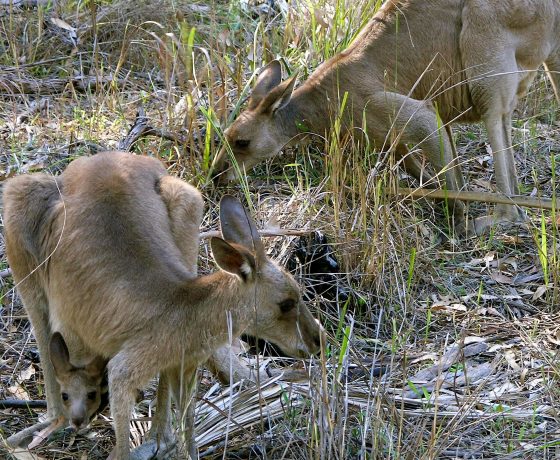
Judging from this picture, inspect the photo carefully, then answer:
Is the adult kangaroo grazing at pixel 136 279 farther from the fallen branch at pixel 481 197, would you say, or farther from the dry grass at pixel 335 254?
the fallen branch at pixel 481 197

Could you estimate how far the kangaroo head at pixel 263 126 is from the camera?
6.26 metres

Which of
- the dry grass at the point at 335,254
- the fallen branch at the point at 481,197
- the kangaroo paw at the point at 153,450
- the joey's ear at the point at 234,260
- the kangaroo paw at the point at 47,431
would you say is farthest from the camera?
the fallen branch at the point at 481,197

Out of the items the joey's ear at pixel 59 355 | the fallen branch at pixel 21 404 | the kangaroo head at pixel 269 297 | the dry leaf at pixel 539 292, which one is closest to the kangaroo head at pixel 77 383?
the joey's ear at pixel 59 355

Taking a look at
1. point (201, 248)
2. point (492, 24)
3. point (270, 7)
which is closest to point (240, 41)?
point (270, 7)

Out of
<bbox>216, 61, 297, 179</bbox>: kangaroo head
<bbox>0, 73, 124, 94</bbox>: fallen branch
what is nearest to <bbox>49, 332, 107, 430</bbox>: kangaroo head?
<bbox>216, 61, 297, 179</bbox>: kangaroo head

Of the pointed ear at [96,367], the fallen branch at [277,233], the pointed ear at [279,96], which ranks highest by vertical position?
the pointed ear at [279,96]

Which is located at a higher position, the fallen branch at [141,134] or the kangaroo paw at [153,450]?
the fallen branch at [141,134]

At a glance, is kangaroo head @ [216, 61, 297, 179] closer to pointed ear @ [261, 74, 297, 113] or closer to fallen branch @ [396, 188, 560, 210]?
pointed ear @ [261, 74, 297, 113]

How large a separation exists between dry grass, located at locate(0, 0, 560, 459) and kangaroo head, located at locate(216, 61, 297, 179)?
0.44 feet

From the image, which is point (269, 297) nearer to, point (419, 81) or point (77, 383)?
point (77, 383)

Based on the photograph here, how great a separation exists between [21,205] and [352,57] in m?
2.85

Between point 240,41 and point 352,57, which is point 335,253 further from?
point 240,41

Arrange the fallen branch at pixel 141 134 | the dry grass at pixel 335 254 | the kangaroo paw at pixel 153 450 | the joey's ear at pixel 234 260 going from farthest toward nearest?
Result: the fallen branch at pixel 141 134
the dry grass at pixel 335 254
the kangaroo paw at pixel 153 450
the joey's ear at pixel 234 260

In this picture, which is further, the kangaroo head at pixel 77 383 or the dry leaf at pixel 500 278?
the dry leaf at pixel 500 278
